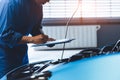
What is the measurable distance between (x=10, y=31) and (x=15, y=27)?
0.08m

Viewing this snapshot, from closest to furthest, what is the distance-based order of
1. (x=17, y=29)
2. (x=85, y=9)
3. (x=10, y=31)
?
(x=10, y=31)
(x=17, y=29)
(x=85, y=9)

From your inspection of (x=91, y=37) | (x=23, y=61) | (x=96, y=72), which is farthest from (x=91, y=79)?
(x=91, y=37)

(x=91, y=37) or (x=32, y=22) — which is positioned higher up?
(x=32, y=22)

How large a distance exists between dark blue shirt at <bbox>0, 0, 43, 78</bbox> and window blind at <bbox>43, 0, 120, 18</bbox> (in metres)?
2.58

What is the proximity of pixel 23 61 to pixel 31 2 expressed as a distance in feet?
1.32

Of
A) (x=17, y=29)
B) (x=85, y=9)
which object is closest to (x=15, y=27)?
(x=17, y=29)

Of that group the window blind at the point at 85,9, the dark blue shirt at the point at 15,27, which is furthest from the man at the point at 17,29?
the window blind at the point at 85,9

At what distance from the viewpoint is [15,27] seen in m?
1.72

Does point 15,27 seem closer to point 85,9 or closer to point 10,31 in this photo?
point 10,31

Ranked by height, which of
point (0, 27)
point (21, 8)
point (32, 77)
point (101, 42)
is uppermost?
point (21, 8)

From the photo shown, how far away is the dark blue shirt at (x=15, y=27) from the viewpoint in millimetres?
1676

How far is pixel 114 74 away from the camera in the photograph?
1.03 metres

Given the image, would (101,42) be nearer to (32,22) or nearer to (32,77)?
(32,22)

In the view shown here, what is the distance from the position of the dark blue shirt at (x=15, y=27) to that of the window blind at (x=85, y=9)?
2.58 metres
